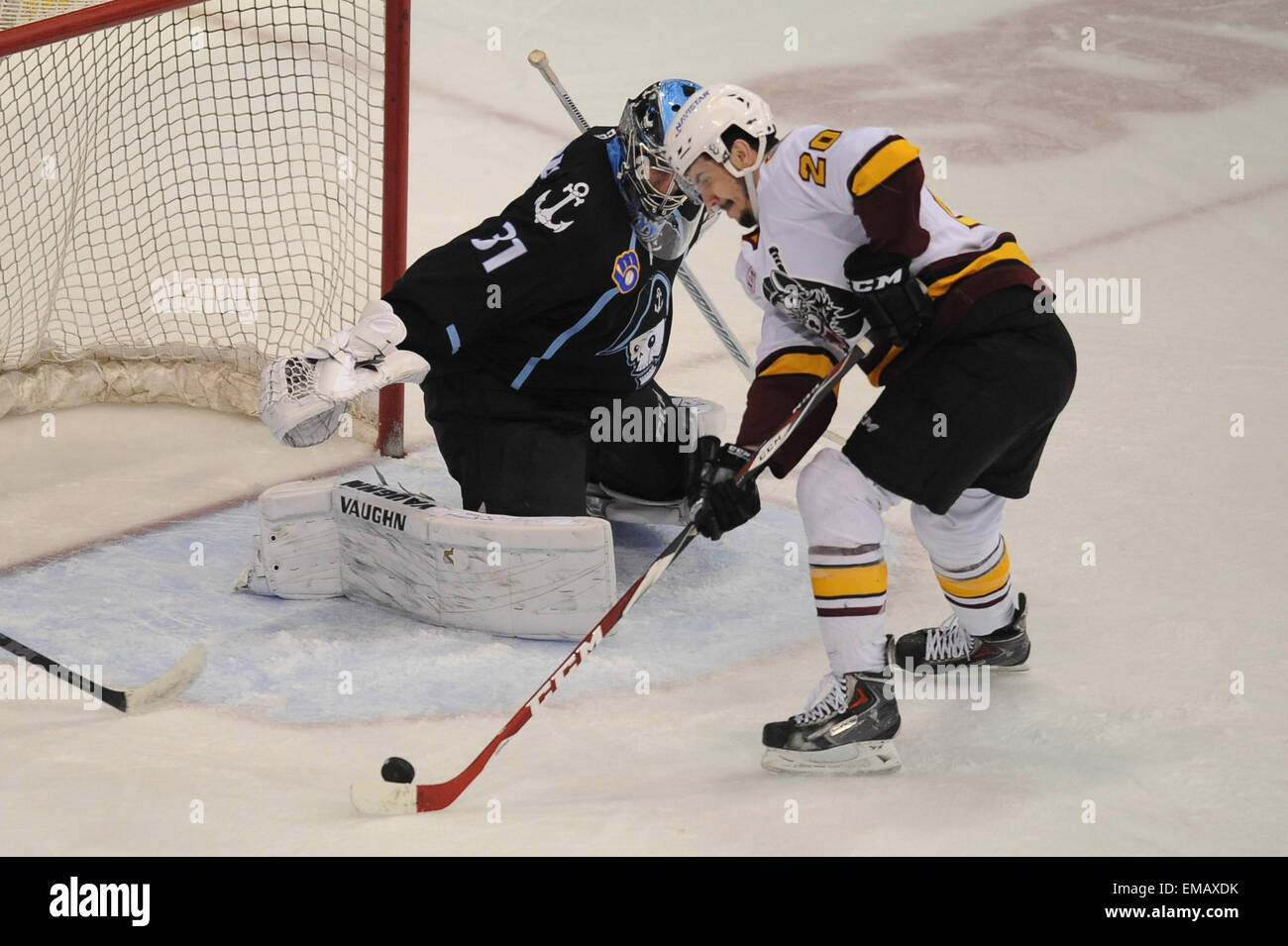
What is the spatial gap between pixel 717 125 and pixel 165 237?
8.23 ft

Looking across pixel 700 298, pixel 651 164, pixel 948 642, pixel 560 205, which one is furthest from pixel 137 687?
pixel 700 298

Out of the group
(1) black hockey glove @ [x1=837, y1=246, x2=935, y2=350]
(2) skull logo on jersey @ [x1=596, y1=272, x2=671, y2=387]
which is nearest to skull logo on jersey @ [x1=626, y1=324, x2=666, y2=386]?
(2) skull logo on jersey @ [x1=596, y1=272, x2=671, y2=387]

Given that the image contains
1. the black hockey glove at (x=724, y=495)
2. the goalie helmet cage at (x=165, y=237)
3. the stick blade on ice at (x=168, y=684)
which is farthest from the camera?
the goalie helmet cage at (x=165, y=237)

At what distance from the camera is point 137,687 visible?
2.60m

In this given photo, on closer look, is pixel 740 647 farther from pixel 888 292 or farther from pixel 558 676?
pixel 888 292

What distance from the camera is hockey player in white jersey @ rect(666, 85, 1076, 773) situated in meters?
2.29

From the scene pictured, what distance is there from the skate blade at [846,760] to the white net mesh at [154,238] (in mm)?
1837

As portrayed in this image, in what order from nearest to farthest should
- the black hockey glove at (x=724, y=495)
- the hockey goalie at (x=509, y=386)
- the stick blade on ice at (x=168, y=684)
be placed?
the black hockey glove at (x=724, y=495)
the stick blade on ice at (x=168, y=684)
the hockey goalie at (x=509, y=386)

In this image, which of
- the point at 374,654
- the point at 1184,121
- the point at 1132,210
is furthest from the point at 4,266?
the point at 1184,121

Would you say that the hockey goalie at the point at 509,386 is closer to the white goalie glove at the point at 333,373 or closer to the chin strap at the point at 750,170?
the white goalie glove at the point at 333,373

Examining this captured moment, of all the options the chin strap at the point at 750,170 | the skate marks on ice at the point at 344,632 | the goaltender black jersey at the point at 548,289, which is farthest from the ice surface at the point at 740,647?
the chin strap at the point at 750,170

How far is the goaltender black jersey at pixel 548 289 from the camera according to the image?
2840 mm

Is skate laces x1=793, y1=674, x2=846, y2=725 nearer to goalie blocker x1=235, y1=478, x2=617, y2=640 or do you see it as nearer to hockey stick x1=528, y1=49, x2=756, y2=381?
goalie blocker x1=235, y1=478, x2=617, y2=640
